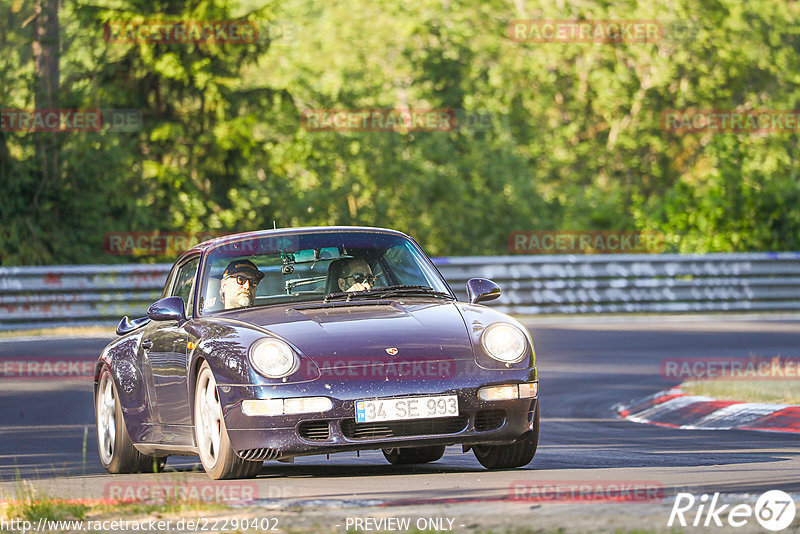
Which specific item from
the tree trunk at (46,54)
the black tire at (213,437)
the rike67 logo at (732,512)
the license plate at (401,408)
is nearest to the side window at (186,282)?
the black tire at (213,437)


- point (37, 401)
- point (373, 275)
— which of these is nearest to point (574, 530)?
point (373, 275)

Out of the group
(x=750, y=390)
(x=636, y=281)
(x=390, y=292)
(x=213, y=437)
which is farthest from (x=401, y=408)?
(x=636, y=281)

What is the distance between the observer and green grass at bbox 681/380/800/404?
12.5m

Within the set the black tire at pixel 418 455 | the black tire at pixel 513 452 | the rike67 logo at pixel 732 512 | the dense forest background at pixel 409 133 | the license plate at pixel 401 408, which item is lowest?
the black tire at pixel 418 455

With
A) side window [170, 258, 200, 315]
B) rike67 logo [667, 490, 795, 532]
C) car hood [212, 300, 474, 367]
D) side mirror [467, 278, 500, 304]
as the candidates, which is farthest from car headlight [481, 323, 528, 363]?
side window [170, 258, 200, 315]

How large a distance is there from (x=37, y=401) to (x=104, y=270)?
27.8ft

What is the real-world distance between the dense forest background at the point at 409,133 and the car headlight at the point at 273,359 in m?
19.3

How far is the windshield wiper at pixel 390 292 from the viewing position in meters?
8.66

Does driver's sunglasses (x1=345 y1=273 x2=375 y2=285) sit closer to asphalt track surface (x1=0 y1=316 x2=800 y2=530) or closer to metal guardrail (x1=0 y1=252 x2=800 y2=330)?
asphalt track surface (x1=0 y1=316 x2=800 y2=530)

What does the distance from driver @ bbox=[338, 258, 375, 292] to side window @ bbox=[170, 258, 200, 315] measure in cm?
95

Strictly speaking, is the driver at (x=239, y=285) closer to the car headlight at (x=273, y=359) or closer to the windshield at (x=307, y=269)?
the windshield at (x=307, y=269)

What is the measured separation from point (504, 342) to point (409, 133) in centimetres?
2920

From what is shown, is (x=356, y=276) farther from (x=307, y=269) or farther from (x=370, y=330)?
(x=370, y=330)

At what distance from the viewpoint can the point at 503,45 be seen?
4769 cm
